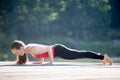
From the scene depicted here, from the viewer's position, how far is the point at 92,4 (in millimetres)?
38594

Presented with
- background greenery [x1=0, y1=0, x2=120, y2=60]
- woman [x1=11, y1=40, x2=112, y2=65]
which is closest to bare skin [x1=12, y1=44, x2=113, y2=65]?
woman [x1=11, y1=40, x2=112, y2=65]

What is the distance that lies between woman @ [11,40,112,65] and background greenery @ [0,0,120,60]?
69.5 feet

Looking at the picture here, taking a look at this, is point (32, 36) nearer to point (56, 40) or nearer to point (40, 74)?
point (56, 40)

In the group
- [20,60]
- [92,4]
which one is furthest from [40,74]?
[92,4]

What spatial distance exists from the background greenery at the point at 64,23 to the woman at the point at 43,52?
21.2 meters

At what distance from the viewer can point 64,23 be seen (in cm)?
3616

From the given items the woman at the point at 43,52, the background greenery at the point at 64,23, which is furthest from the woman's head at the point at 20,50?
the background greenery at the point at 64,23

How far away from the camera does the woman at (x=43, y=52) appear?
23.1ft

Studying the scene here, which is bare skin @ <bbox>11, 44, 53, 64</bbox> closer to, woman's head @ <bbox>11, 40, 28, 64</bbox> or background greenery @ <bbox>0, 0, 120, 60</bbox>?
woman's head @ <bbox>11, 40, 28, 64</bbox>

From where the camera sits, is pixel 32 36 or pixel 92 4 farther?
pixel 92 4

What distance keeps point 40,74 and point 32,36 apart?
29061 mm

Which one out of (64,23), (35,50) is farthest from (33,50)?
(64,23)

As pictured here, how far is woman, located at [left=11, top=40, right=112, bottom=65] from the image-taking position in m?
7.04

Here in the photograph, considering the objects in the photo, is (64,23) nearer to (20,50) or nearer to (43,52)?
(43,52)
